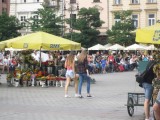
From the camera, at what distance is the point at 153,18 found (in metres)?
63.6

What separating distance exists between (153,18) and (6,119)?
176ft

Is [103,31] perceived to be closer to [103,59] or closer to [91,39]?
[91,39]

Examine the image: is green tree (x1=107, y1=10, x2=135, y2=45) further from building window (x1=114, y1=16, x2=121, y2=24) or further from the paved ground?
the paved ground

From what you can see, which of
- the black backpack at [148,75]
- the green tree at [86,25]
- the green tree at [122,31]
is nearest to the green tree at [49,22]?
the green tree at [86,25]

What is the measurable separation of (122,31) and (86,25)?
4433 mm

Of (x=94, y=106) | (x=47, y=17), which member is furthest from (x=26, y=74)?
(x=47, y=17)

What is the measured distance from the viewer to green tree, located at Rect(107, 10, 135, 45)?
5844cm

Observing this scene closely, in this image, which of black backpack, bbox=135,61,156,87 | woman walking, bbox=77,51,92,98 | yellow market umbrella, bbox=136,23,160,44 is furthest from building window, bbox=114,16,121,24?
black backpack, bbox=135,61,156,87

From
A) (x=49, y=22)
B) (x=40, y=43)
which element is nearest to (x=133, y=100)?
(x=40, y=43)

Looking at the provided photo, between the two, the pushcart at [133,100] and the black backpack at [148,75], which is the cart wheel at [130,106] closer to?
the pushcart at [133,100]

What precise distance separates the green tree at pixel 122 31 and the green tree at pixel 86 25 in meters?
1.88

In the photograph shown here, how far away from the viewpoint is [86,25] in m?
59.2

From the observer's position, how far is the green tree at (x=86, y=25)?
58.9 meters

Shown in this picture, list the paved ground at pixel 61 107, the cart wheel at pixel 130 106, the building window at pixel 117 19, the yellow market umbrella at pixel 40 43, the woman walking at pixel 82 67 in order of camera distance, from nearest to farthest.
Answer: the paved ground at pixel 61 107, the cart wheel at pixel 130 106, the woman walking at pixel 82 67, the yellow market umbrella at pixel 40 43, the building window at pixel 117 19
